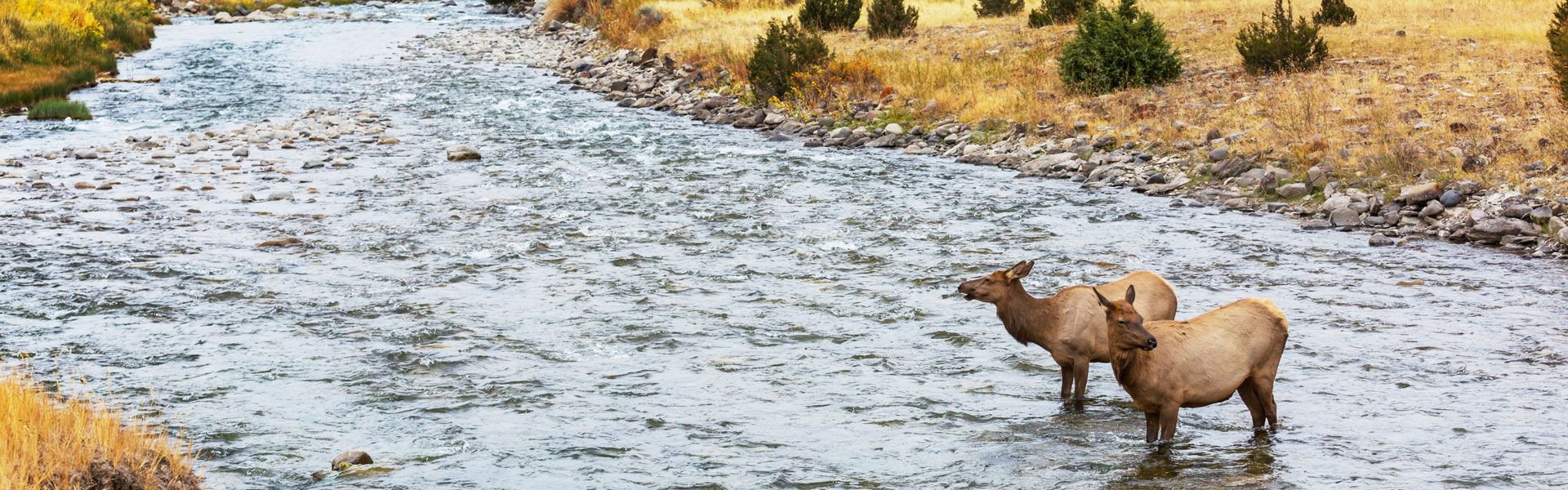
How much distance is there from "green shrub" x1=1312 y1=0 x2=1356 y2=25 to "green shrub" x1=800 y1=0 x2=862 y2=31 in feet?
40.4

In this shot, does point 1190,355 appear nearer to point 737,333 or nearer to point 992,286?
point 992,286

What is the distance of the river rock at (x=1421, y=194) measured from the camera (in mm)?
14820

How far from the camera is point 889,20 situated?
32500 mm

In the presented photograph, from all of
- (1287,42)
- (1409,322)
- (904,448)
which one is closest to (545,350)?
(904,448)

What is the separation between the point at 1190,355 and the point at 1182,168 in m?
11.4

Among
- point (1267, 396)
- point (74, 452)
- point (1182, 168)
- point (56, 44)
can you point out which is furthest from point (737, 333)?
point (56, 44)

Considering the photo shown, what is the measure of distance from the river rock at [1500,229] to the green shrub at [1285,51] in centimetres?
933

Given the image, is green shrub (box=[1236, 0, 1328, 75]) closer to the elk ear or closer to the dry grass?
the elk ear

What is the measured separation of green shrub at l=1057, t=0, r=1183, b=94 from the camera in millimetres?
23016

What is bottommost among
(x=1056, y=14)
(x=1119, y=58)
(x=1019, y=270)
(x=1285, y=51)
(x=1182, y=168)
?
(x=1182, y=168)

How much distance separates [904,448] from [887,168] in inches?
486

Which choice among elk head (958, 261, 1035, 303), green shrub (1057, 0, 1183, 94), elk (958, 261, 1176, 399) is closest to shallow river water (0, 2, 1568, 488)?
elk (958, 261, 1176, 399)

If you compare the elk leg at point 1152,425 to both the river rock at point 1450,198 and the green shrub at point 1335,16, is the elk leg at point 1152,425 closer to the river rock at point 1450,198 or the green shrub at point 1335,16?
the river rock at point 1450,198

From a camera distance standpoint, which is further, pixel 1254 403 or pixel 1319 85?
pixel 1319 85
